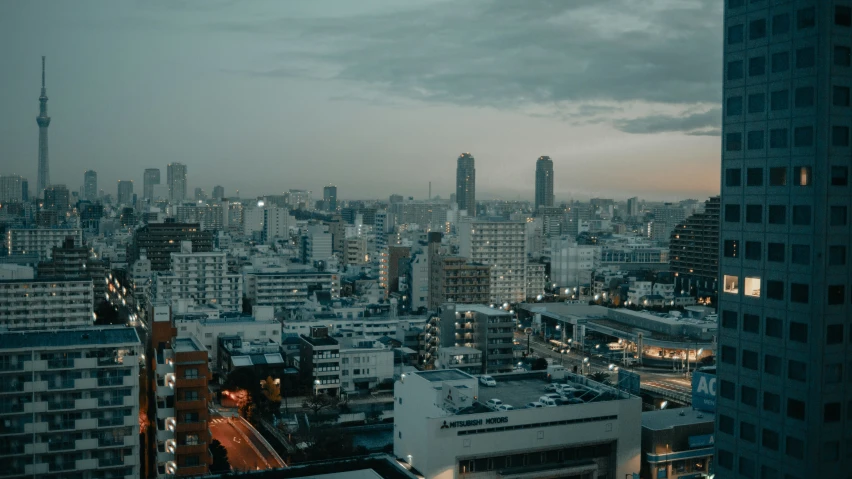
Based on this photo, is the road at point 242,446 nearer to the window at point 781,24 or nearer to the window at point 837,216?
the window at point 837,216

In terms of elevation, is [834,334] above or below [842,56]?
below

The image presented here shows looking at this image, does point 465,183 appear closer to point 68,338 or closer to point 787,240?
point 68,338

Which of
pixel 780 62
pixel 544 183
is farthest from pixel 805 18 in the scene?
pixel 544 183

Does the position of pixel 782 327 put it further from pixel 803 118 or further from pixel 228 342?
pixel 228 342

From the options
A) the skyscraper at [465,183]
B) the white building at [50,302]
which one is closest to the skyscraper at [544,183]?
the skyscraper at [465,183]

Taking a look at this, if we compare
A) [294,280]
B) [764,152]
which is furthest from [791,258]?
[294,280]

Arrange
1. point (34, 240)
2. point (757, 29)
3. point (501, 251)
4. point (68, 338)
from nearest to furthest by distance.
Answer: point (757, 29) < point (68, 338) < point (501, 251) < point (34, 240)
